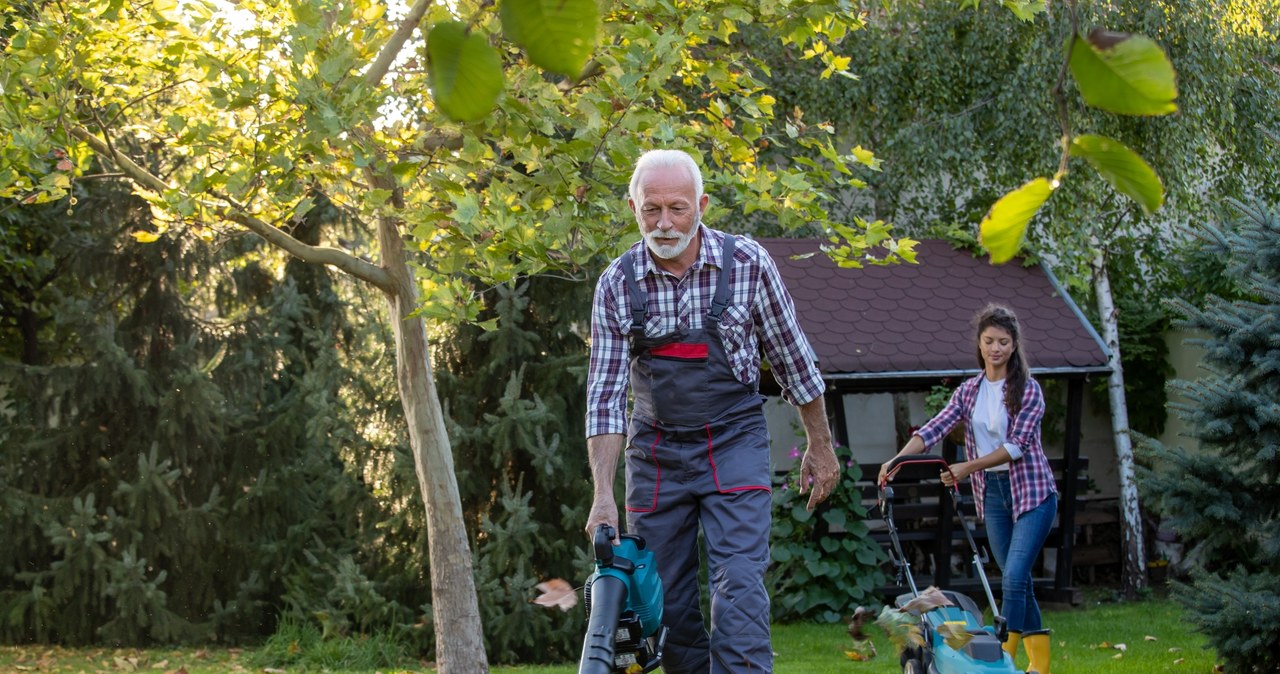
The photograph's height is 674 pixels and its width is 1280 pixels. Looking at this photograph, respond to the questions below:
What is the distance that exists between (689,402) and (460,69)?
3.20 m

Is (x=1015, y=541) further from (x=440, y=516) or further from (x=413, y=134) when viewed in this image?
(x=413, y=134)

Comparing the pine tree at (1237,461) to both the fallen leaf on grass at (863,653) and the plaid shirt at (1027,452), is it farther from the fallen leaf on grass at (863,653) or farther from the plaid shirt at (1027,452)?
the fallen leaf on grass at (863,653)

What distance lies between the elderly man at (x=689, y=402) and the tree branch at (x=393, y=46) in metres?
2.65

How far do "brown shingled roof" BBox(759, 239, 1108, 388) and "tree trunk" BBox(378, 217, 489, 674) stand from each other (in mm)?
4180

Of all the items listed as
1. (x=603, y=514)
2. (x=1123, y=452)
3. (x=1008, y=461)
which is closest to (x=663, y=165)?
(x=603, y=514)

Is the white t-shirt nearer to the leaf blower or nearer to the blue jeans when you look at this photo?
the blue jeans

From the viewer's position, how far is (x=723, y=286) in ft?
13.6

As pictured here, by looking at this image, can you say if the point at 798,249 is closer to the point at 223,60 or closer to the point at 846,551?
the point at 846,551

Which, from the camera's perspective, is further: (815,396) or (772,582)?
(772,582)

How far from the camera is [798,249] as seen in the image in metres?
12.3

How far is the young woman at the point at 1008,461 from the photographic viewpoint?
20.5 feet

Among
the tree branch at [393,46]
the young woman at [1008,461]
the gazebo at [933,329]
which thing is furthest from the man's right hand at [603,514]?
the gazebo at [933,329]

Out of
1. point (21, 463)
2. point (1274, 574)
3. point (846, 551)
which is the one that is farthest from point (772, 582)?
point (21, 463)

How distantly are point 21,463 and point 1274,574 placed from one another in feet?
28.6
